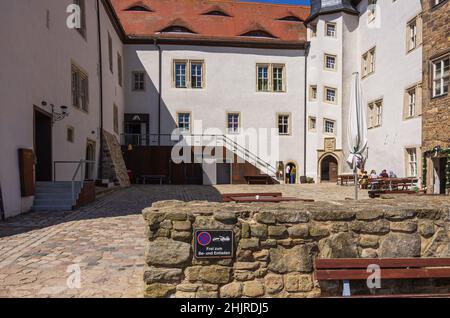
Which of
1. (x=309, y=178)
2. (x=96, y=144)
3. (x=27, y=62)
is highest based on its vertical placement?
(x=27, y=62)

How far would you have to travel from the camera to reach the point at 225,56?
2578 cm

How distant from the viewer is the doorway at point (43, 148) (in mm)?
12289

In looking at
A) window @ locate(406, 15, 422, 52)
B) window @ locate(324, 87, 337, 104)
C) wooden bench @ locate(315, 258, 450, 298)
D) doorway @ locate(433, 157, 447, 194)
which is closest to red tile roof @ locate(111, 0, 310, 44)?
window @ locate(324, 87, 337, 104)

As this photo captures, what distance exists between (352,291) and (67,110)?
12.5 m

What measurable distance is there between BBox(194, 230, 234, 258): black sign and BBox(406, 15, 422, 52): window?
17.2m

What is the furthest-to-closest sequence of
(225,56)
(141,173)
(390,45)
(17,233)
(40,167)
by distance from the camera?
1. (225,56)
2. (141,173)
3. (390,45)
4. (40,167)
5. (17,233)

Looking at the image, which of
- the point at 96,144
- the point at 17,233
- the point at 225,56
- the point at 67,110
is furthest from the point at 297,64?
the point at 17,233

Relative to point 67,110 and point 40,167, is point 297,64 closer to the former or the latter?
point 67,110

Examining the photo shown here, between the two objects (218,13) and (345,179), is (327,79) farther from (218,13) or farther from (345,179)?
(218,13)

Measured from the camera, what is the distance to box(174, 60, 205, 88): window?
83.8ft

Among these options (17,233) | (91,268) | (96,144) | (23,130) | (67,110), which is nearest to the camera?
(91,268)

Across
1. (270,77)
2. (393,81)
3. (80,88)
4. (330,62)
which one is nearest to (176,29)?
(270,77)

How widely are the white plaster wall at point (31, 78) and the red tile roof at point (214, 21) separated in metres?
11.5

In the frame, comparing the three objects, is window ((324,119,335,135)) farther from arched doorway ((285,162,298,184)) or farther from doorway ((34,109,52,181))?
doorway ((34,109,52,181))
